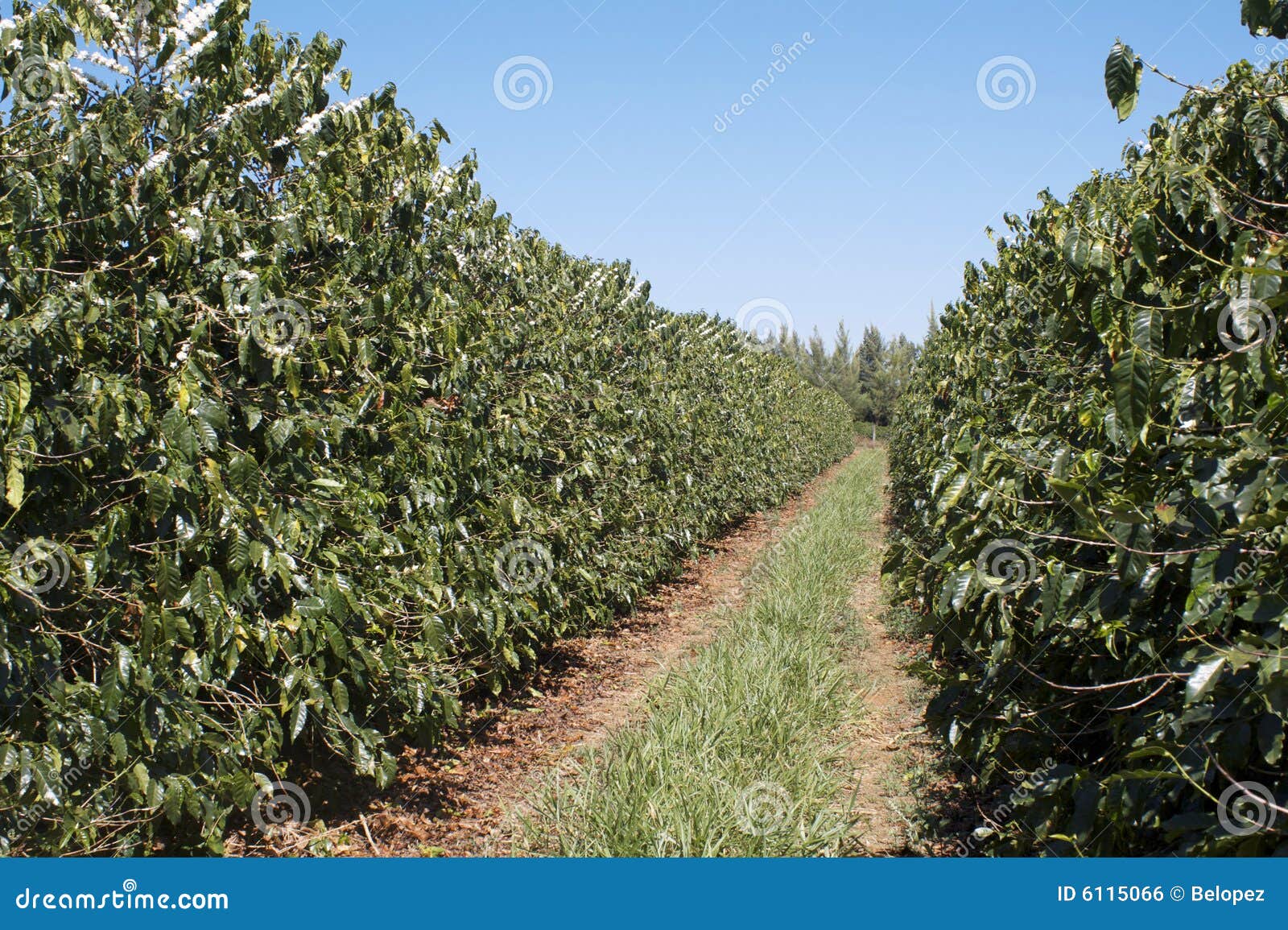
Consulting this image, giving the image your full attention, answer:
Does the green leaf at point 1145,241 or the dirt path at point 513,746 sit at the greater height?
the green leaf at point 1145,241

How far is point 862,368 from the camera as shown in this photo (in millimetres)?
71688

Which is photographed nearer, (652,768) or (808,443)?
(652,768)

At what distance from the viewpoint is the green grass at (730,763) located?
11.7 feet

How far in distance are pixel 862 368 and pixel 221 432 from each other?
71.8 m

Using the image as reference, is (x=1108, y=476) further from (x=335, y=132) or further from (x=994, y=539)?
(x=335, y=132)

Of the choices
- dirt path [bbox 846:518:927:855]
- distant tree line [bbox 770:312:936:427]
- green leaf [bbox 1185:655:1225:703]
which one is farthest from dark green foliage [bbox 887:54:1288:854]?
distant tree line [bbox 770:312:936:427]

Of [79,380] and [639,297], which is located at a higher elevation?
[639,297]

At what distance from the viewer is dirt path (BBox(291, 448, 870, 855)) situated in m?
3.85

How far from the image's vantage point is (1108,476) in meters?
2.11

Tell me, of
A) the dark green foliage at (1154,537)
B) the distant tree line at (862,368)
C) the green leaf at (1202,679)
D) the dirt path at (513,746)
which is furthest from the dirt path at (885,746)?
the distant tree line at (862,368)

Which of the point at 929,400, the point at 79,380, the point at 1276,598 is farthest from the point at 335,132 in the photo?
the point at 929,400

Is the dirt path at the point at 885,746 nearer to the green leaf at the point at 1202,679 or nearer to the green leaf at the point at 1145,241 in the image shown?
the green leaf at the point at 1202,679

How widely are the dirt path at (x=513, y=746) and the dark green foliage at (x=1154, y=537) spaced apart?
2.38 m

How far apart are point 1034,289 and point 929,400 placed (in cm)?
367
